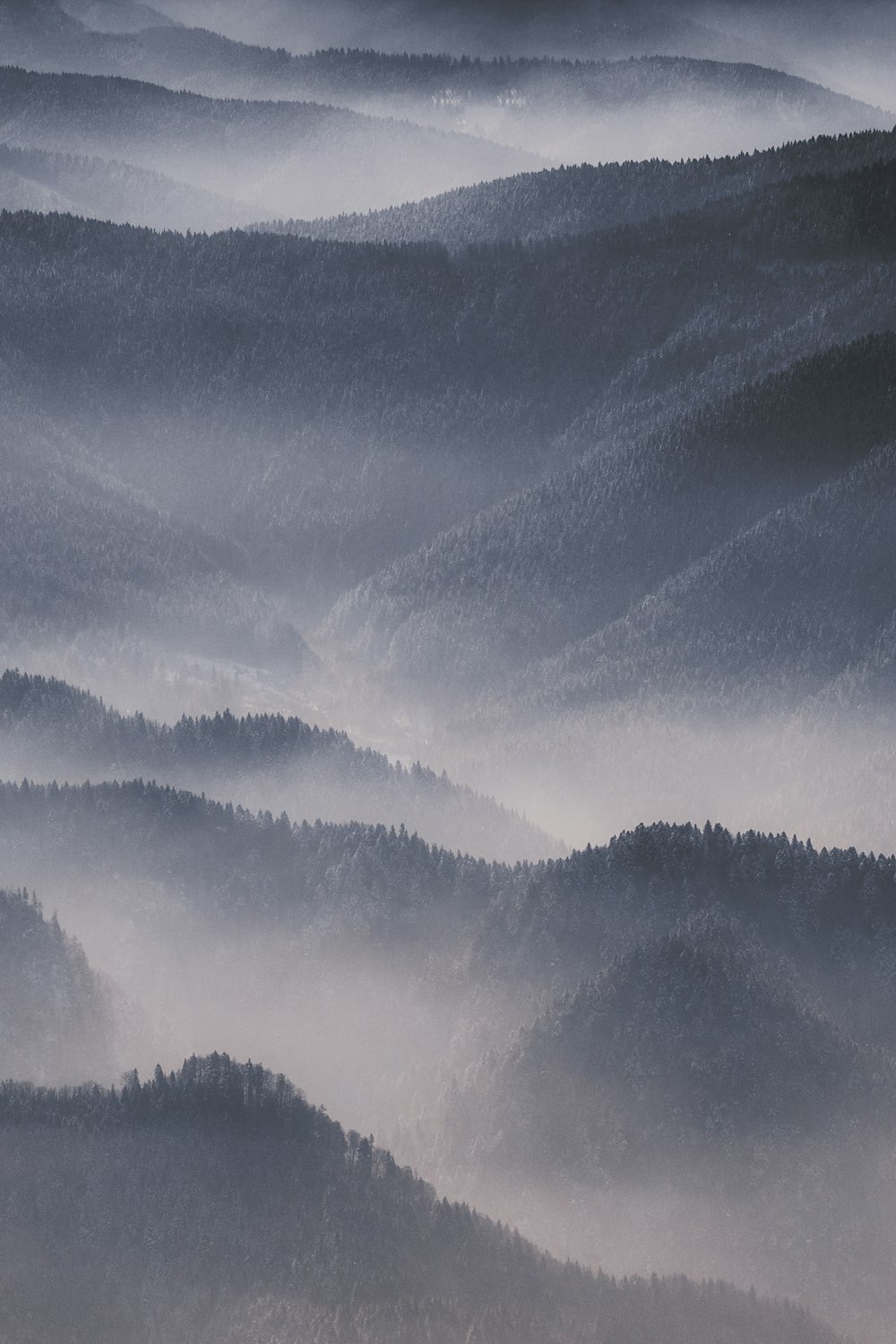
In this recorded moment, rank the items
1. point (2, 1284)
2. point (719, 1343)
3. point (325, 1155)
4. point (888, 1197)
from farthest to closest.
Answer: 1. point (888, 1197)
2. point (325, 1155)
3. point (719, 1343)
4. point (2, 1284)

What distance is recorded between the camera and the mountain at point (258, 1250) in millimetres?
162750

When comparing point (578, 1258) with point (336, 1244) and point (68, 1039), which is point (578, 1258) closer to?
point (336, 1244)

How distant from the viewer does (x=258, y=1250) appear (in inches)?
6654

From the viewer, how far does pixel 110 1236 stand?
16700 cm

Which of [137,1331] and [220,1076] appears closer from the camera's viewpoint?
[137,1331]

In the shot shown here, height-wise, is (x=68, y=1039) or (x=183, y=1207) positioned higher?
(x=68, y=1039)

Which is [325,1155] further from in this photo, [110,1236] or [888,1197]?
[888,1197]

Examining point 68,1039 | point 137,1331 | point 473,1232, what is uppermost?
point 68,1039

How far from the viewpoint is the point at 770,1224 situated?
197 meters

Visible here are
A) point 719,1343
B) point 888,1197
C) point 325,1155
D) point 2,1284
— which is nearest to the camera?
point 2,1284

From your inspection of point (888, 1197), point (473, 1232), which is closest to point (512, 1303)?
point (473, 1232)

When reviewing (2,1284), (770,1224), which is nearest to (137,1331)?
(2,1284)

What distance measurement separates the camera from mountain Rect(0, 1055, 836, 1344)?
6407 inches

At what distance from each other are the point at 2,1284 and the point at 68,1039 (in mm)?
41560
